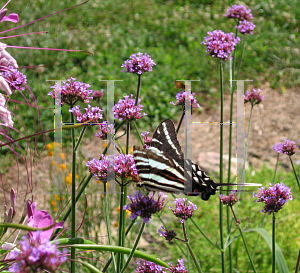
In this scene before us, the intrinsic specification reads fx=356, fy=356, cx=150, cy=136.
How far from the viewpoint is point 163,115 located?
178 inches

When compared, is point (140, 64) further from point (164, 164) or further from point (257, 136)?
point (257, 136)

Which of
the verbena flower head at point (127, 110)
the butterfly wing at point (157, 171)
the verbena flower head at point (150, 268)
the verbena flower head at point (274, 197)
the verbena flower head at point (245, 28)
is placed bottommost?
the verbena flower head at point (150, 268)

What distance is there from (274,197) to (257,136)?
11.1ft

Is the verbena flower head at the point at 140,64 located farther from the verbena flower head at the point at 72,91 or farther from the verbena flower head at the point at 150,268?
the verbena flower head at the point at 150,268

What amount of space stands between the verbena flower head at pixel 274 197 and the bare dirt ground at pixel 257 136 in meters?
2.57

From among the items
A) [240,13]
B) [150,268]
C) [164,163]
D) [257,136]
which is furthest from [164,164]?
[257,136]

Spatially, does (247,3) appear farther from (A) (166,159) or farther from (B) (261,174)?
(A) (166,159)

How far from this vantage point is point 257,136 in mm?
4367

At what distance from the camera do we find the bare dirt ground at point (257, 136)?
3.80 metres

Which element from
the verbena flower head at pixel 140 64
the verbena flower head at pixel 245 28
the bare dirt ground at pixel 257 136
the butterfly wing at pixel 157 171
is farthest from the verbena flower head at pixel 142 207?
the bare dirt ground at pixel 257 136

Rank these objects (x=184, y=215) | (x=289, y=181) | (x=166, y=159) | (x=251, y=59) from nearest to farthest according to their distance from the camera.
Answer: (x=184, y=215) → (x=166, y=159) → (x=289, y=181) → (x=251, y=59)

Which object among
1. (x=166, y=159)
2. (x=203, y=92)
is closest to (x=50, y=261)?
(x=166, y=159)

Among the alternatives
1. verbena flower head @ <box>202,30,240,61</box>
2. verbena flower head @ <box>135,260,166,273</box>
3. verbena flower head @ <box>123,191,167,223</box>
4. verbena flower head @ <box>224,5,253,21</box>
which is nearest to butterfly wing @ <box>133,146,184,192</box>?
verbena flower head @ <box>123,191,167,223</box>

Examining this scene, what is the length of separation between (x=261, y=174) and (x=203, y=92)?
191 centimetres
